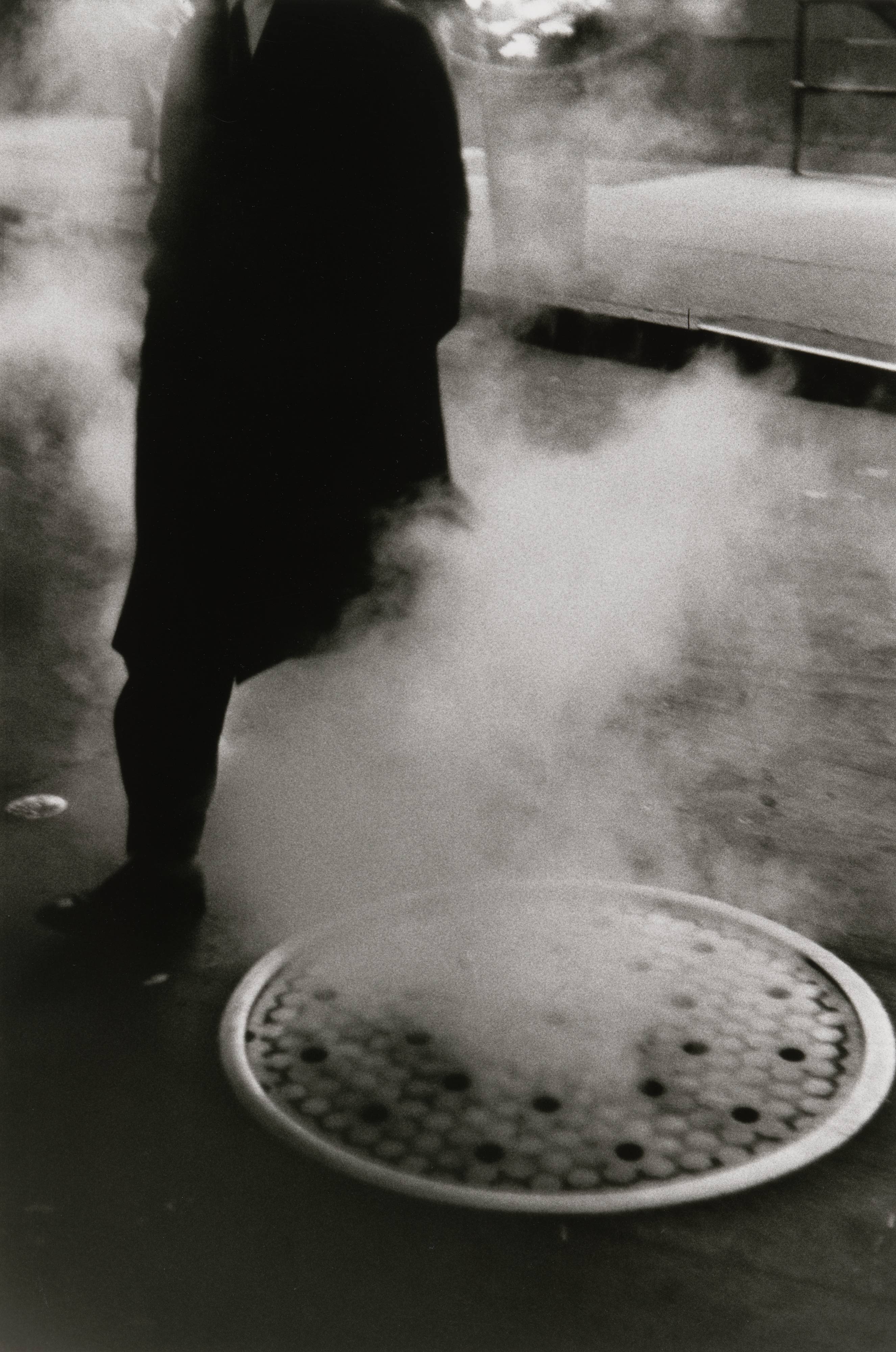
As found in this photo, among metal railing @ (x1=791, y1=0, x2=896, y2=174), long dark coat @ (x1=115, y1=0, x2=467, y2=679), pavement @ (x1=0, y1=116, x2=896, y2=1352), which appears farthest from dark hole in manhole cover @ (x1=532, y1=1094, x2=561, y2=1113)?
metal railing @ (x1=791, y1=0, x2=896, y2=174)

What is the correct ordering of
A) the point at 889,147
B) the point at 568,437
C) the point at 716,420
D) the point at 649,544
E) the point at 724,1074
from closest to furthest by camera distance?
the point at 724,1074 < the point at 649,544 < the point at 568,437 < the point at 716,420 < the point at 889,147

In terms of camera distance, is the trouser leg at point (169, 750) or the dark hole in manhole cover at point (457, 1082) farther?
the trouser leg at point (169, 750)

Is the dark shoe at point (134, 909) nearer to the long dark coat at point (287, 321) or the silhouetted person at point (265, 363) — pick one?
the silhouetted person at point (265, 363)

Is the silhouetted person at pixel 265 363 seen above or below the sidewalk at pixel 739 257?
above

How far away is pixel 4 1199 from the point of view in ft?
7.23

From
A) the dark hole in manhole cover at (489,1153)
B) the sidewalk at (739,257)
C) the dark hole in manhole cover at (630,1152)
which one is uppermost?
the dark hole in manhole cover at (489,1153)

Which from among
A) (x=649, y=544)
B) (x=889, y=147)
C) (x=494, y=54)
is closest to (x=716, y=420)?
(x=649, y=544)

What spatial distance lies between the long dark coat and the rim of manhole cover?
0.58m

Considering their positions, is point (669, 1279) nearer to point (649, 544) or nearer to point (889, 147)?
point (649, 544)

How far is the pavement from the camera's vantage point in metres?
2.00

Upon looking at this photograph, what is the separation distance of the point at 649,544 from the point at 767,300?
3.44 m

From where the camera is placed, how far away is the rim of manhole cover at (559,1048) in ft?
7.41

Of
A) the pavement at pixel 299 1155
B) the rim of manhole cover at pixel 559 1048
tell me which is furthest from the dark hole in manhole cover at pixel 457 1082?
the pavement at pixel 299 1155

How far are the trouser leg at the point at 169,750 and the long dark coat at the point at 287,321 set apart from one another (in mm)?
41
